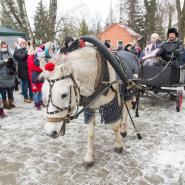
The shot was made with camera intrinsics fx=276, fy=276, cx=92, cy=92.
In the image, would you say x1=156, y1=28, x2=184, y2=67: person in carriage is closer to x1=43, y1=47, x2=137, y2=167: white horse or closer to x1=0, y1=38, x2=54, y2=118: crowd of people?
x1=0, y1=38, x2=54, y2=118: crowd of people

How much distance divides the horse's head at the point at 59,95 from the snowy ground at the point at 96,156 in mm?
885

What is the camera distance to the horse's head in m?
2.99

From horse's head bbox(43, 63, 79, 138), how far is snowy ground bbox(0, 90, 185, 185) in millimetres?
885

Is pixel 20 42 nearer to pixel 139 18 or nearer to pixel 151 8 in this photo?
pixel 151 8

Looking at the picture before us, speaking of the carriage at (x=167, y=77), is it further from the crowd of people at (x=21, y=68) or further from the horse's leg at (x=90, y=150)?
the horse's leg at (x=90, y=150)

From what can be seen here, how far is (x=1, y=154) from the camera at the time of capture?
4359mm

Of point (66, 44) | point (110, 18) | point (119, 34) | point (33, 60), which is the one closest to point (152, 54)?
point (66, 44)

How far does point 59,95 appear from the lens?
299cm

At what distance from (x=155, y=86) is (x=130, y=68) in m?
2.22

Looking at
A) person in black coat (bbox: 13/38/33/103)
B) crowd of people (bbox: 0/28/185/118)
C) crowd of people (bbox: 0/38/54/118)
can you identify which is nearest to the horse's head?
crowd of people (bbox: 0/28/185/118)

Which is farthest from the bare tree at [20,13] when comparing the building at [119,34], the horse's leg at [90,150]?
the building at [119,34]

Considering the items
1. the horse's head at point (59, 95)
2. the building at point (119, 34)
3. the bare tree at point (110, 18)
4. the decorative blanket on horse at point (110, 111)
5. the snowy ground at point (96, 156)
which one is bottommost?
the snowy ground at point (96, 156)

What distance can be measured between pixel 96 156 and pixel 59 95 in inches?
62.2

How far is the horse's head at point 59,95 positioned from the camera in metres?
2.99
